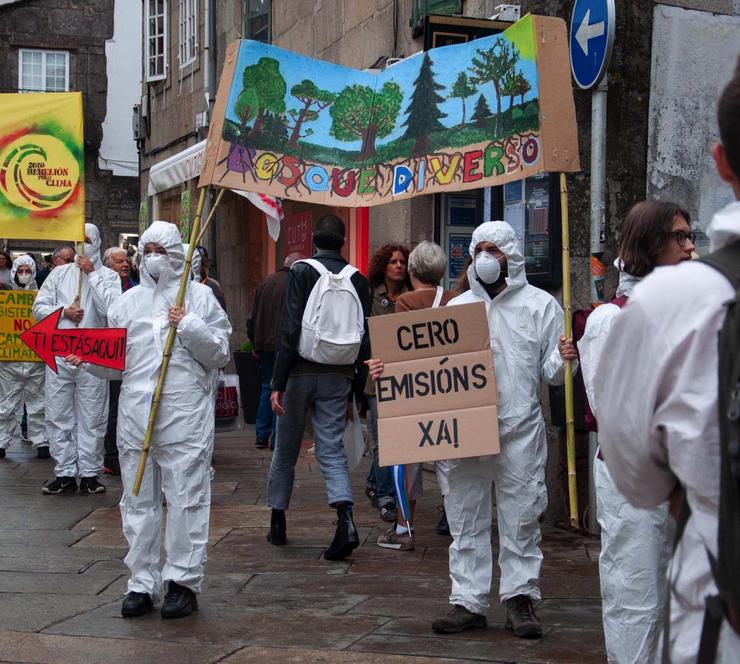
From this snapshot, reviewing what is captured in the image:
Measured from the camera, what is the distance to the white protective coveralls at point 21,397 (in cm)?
1195

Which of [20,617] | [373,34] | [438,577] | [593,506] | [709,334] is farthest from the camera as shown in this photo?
[373,34]

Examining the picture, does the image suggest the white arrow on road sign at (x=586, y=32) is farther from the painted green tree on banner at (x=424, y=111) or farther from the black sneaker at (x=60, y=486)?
the black sneaker at (x=60, y=486)

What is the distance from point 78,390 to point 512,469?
5.28 m

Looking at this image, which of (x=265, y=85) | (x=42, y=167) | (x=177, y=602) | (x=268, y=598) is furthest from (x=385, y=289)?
(x=177, y=602)

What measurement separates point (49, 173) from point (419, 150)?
411 centimetres

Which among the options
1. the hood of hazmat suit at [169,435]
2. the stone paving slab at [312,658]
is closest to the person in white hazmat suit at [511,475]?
the stone paving slab at [312,658]

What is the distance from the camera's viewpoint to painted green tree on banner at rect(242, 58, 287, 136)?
6508mm

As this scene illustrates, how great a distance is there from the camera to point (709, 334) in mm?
1919

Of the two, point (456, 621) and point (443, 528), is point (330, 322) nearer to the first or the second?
point (443, 528)

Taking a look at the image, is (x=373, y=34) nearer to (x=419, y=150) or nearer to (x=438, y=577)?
(x=419, y=150)

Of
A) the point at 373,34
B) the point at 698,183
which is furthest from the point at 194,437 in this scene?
the point at 373,34

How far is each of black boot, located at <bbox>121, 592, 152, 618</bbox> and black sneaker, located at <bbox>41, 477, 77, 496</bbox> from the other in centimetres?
390

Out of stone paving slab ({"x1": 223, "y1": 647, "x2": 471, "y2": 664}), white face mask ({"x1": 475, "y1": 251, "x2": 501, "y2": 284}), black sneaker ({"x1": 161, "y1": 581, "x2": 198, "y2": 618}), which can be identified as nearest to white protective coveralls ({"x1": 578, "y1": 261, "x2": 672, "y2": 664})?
stone paving slab ({"x1": 223, "y1": 647, "x2": 471, "y2": 664})

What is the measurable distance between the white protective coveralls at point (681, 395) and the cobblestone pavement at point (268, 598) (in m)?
3.00
